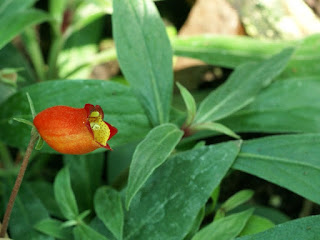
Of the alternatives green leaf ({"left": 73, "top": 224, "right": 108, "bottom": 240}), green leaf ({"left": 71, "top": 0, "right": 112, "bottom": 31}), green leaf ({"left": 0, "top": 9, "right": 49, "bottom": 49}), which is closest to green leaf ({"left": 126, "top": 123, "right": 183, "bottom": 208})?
green leaf ({"left": 73, "top": 224, "right": 108, "bottom": 240})

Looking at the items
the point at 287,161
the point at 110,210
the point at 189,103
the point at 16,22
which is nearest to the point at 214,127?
the point at 189,103

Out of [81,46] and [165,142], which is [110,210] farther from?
[81,46]

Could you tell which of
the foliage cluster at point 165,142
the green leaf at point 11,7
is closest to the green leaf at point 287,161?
the foliage cluster at point 165,142

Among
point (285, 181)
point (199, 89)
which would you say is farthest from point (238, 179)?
point (285, 181)

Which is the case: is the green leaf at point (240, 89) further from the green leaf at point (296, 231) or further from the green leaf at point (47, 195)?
the green leaf at point (47, 195)

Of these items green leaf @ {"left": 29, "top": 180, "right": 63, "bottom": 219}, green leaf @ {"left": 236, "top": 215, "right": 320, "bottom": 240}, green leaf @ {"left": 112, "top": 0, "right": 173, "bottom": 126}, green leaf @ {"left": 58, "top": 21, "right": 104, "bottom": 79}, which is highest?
green leaf @ {"left": 112, "top": 0, "right": 173, "bottom": 126}

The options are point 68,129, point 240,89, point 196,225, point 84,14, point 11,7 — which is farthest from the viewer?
point 84,14

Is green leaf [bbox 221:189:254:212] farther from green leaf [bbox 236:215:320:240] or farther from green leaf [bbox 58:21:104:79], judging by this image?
green leaf [bbox 58:21:104:79]

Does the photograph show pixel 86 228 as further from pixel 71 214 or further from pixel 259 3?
pixel 259 3
